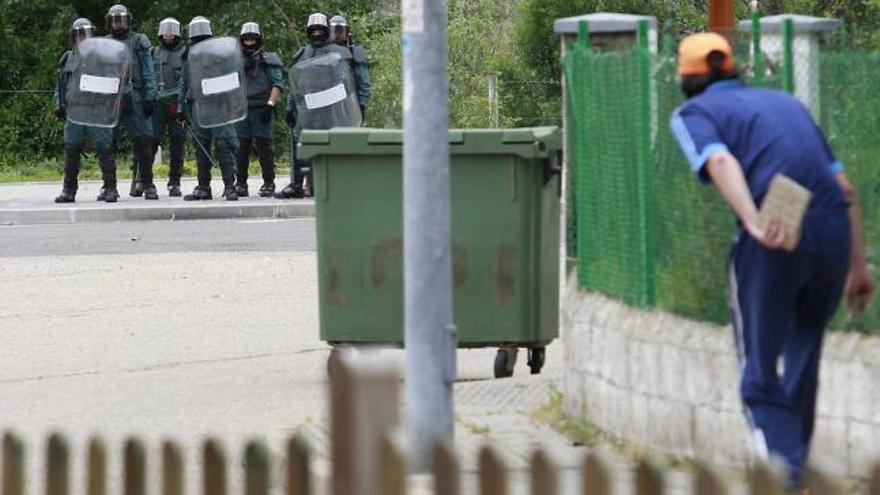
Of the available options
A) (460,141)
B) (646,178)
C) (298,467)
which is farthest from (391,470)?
(460,141)

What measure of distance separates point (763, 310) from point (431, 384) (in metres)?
1.54

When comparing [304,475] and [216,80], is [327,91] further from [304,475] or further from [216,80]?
[304,475]

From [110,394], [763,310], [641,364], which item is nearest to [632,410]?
[641,364]

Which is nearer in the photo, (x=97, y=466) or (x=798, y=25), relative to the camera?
(x=97, y=466)

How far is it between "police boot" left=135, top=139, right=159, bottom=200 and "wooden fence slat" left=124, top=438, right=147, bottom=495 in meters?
21.1

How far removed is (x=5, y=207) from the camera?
24422mm

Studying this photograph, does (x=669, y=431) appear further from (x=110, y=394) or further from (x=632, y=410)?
(x=110, y=394)

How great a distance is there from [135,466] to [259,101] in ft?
69.0

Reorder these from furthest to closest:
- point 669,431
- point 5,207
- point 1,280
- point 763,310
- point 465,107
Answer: point 465,107 → point 5,207 → point 1,280 → point 669,431 → point 763,310

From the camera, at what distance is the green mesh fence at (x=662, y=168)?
7879mm

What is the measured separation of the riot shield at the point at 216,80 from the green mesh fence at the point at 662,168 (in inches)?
590

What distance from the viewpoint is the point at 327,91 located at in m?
23.6

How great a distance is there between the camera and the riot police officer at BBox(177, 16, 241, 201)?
24.4m

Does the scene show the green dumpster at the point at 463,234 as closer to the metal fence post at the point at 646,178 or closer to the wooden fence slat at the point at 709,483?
the metal fence post at the point at 646,178
